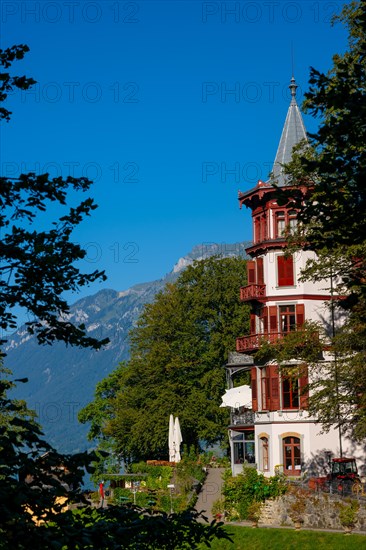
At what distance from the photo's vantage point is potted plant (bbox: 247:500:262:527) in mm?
41250

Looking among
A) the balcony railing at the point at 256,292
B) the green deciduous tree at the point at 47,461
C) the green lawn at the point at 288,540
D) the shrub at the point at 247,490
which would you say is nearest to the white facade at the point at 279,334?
the balcony railing at the point at 256,292

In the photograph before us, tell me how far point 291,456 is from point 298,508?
945 centimetres

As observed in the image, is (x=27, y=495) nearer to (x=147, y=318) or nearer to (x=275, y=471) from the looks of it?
(x=275, y=471)

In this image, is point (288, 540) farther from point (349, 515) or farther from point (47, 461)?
point (47, 461)

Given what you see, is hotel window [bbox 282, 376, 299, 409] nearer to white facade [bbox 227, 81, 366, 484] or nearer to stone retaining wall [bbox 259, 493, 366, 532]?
white facade [bbox 227, 81, 366, 484]

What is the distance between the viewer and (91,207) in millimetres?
11055

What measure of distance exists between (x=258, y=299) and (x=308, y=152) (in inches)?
818

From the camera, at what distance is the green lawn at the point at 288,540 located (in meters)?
35.5

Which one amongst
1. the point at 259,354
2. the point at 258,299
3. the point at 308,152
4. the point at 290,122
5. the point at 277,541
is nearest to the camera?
the point at 308,152

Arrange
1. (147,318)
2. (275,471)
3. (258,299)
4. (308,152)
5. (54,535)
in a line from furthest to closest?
(147,318) → (258,299) → (275,471) → (308,152) → (54,535)

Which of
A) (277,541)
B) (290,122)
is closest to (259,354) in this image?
(277,541)

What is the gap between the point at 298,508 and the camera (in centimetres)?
4041

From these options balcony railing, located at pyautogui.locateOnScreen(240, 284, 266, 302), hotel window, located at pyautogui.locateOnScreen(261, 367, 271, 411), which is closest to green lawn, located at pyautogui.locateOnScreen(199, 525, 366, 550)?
hotel window, located at pyautogui.locateOnScreen(261, 367, 271, 411)

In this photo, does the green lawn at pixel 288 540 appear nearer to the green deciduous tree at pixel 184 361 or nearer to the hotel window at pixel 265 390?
the hotel window at pixel 265 390
